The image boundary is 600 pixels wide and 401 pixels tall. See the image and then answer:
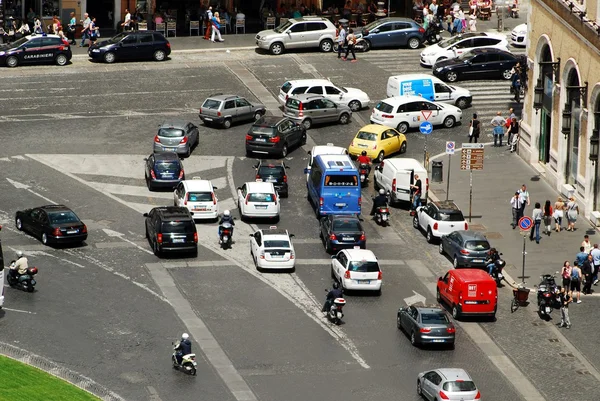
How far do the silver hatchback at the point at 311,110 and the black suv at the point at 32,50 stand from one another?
1534cm

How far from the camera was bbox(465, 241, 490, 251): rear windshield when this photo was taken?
5541 cm

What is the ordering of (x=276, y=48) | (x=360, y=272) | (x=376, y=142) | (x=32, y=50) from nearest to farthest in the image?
(x=360, y=272)
(x=376, y=142)
(x=32, y=50)
(x=276, y=48)

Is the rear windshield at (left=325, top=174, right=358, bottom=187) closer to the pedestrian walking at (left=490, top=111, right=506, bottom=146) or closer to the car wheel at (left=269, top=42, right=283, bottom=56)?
the pedestrian walking at (left=490, top=111, right=506, bottom=146)

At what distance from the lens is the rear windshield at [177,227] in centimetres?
5494

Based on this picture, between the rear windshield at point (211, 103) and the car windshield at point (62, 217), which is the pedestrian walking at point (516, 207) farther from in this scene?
the car windshield at point (62, 217)

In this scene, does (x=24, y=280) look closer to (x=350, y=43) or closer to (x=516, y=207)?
(x=516, y=207)

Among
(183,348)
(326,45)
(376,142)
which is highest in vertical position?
(326,45)

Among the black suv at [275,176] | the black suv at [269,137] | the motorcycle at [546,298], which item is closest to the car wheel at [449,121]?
the black suv at [269,137]

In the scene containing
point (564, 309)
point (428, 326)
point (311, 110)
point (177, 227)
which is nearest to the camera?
point (428, 326)

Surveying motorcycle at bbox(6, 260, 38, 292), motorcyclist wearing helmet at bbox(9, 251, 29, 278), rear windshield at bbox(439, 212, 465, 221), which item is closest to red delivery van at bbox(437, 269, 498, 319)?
rear windshield at bbox(439, 212, 465, 221)

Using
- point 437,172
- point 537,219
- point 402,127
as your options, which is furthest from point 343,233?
point 402,127

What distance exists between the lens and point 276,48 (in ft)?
281

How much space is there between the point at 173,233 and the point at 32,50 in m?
29.1

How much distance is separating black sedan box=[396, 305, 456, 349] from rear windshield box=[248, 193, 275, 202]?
12.7 meters
